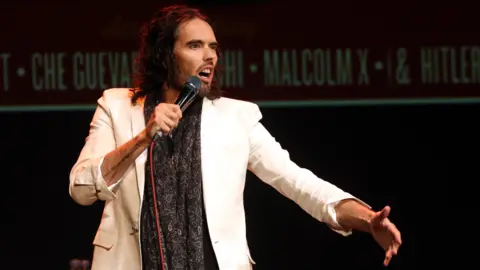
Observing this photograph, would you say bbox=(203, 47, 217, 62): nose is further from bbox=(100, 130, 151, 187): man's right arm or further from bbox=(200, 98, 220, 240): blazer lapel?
bbox=(100, 130, 151, 187): man's right arm

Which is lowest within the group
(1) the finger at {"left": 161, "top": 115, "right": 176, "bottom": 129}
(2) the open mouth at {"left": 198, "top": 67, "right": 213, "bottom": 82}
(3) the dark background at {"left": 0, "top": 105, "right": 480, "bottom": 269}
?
(3) the dark background at {"left": 0, "top": 105, "right": 480, "bottom": 269}

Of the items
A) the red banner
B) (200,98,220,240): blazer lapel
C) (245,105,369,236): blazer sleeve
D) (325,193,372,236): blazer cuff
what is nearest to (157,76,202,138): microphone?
(200,98,220,240): blazer lapel

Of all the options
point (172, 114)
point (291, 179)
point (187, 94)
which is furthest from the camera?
point (291, 179)

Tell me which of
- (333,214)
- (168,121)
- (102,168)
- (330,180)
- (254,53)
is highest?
(254,53)

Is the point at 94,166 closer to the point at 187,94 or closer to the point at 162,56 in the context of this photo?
the point at 187,94

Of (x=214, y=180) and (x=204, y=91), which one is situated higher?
(x=204, y=91)

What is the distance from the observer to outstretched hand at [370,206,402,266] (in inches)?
89.7

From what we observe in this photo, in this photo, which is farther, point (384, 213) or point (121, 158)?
point (121, 158)

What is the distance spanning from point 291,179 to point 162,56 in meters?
0.51

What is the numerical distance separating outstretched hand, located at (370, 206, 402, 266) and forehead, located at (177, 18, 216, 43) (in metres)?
0.69

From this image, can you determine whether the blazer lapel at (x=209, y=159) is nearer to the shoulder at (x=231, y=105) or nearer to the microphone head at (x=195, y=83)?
the shoulder at (x=231, y=105)

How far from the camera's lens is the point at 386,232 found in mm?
2328

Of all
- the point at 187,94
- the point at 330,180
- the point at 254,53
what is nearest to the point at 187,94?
the point at 187,94

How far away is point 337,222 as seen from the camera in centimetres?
250
